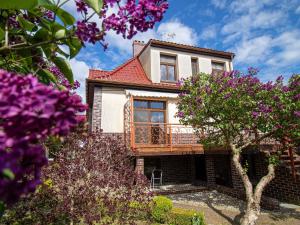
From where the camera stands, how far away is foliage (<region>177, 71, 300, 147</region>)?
748 centimetres

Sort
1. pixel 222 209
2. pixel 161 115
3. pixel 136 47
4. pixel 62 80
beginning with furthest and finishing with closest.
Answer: pixel 136 47, pixel 161 115, pixel 222 209, pixel 62 80

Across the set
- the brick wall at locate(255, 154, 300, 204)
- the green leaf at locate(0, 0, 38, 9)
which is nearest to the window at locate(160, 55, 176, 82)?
the brick wall at locate(255, 154, 300, 204)

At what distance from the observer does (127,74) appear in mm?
16328

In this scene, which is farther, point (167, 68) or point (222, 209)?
point (167, 68)

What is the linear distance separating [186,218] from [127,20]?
23.8ft

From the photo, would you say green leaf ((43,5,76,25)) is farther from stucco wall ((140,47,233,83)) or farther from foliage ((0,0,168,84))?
stucco wall ((140,47,233,83))

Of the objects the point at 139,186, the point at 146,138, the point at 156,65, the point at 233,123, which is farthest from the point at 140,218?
the point at 156,65

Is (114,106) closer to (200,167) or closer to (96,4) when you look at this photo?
(200,167)

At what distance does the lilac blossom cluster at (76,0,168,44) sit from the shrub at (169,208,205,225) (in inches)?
275

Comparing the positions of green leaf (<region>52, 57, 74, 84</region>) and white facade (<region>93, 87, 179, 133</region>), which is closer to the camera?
green leaf (<region>52, 57, 74, 84</region>)

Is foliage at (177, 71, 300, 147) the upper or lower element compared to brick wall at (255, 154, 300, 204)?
upper

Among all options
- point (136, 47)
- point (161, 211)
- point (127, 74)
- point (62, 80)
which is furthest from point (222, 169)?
point (62, 80)

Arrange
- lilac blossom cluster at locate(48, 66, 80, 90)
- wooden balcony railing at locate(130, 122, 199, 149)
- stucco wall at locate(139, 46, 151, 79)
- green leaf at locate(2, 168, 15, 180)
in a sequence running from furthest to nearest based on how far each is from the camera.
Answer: stucco wall at locate(139, 46, 151, 79) → wooden balcony railing at locate(130, 122, 199, 149) → lilac blossom cluster at locate(48, 66, 80, 90) → green leaf at locate(2, 168, 15, 180)

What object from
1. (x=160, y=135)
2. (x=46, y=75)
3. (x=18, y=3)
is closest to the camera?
(x=18, y=3)
